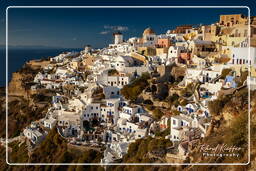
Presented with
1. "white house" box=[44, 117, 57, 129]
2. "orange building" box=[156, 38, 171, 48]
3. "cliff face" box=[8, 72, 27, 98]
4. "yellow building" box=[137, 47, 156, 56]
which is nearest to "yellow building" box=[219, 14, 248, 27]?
"orange building" box=[156, 38, 171, 48]

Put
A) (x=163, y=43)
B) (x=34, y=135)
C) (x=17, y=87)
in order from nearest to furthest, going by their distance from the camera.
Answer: (x=34, y=135) → (x=163, y=43) → (x=17, y=87)

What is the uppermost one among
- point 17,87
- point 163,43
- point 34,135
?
point 163,43

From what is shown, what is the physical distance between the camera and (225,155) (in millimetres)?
4555

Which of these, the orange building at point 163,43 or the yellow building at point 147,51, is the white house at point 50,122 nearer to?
the yellow building at point 147,51

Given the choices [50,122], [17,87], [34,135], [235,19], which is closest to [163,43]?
[235,19]

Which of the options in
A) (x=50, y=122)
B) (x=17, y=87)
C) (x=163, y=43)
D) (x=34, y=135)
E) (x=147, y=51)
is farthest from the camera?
(x=17, y=87)

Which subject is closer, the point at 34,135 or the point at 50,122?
the point at 34,135

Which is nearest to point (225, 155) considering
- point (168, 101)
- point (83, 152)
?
point (83, 152)

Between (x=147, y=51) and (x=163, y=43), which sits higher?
(x=163, y=43)

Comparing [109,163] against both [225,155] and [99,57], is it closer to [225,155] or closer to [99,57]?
[225,155]

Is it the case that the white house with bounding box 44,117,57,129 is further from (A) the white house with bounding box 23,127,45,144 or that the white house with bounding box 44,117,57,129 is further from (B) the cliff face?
(B) the cliff face

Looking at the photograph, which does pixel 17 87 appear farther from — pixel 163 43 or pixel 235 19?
pixel 235 19

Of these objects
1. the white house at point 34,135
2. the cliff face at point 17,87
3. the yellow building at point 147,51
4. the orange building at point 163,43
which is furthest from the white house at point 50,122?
the orange building at point 163,43

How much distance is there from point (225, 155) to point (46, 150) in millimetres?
5987
